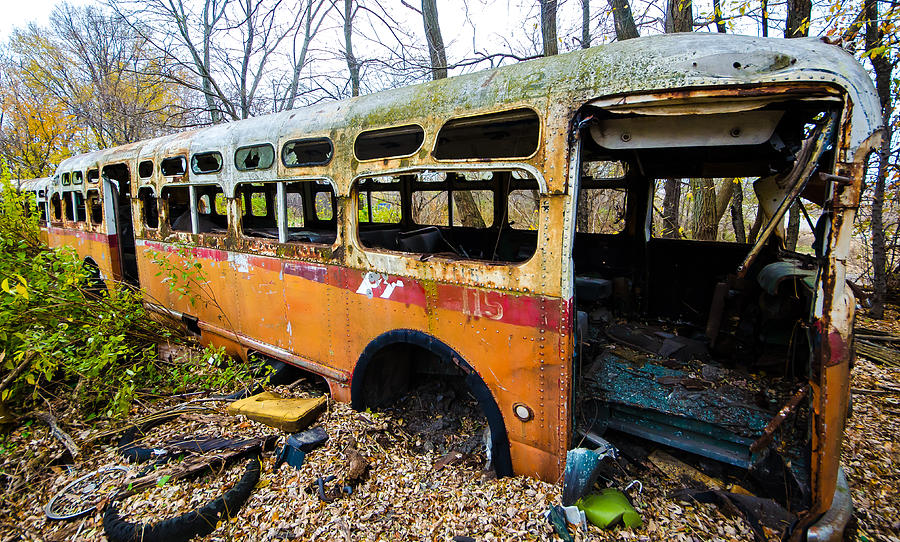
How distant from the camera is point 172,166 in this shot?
5.02 m

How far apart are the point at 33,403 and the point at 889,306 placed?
1228 centimetres

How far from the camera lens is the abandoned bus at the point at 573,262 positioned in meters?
1.99

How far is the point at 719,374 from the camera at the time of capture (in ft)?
11.5

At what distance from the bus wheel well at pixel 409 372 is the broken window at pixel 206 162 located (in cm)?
256

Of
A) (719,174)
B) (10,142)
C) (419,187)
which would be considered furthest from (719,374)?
(10,142)

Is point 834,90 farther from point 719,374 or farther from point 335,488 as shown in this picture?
point 335,488

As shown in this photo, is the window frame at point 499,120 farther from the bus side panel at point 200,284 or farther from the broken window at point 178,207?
the broken window at point 178,207

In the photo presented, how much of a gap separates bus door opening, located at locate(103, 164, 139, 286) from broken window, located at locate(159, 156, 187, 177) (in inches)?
50.2

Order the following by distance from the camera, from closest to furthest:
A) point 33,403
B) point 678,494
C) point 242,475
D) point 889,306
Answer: point 678,494 < point 242,475 < point 33,403 < point 889,306

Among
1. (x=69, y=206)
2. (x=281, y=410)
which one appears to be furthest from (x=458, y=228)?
(x=69, y=206)

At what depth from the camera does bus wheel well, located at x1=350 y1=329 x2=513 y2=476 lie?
2.70 m

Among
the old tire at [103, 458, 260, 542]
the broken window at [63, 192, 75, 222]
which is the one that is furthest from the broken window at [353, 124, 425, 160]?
the broken window at [63, 192, 75, 222]

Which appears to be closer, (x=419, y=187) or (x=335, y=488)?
(x=335, y=488)

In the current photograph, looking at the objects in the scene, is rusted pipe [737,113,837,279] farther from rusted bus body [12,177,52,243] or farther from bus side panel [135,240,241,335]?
rusted bus body [12,177,52,243]
